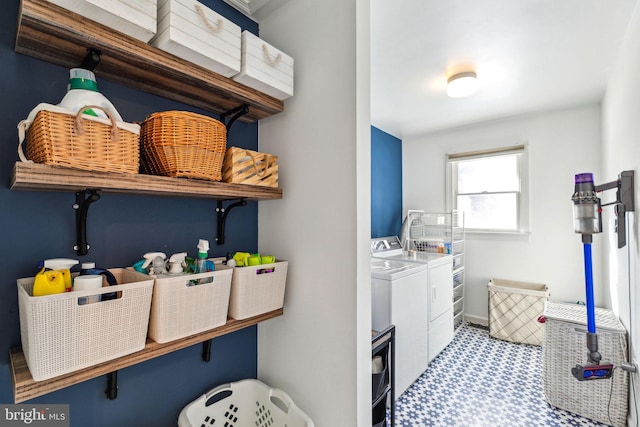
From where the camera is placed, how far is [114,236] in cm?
99

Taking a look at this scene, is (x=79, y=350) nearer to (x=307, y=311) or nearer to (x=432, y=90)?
(x=307, y=311)

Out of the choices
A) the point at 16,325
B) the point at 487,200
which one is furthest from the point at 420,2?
the point at 487,200

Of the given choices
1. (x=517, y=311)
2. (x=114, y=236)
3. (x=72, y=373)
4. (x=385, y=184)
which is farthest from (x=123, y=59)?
(x=517, y=311)

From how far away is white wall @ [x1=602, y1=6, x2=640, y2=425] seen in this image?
1.56m

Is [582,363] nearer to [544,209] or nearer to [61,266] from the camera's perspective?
[544,209]

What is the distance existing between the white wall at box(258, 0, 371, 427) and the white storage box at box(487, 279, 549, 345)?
2.71 meters

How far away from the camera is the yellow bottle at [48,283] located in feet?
2.26

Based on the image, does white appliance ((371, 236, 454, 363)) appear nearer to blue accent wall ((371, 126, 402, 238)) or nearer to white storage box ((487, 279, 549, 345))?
blue accent wall ((371, 126, 402, 238))

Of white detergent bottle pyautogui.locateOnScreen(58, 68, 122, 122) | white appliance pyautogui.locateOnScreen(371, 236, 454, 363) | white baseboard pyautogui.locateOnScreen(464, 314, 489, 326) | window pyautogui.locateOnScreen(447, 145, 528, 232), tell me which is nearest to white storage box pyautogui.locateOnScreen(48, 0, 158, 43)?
white detergent bottle pyautogui.locateOnScreen(58, 68, 122, 122)

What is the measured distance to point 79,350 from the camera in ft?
2.34

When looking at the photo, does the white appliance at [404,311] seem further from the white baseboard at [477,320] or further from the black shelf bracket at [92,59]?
the black shelf bracket at [92,59]

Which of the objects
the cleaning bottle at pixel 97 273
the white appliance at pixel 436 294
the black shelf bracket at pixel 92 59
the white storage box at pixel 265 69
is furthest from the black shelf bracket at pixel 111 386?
the white appliance at pixel 436 294

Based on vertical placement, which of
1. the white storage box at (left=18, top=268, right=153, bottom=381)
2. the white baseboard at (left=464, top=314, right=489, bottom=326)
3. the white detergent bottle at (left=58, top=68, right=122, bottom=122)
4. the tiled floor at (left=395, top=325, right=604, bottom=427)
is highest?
the white detergent bottle at (left=58, top=68, right=122, bottom=122)
